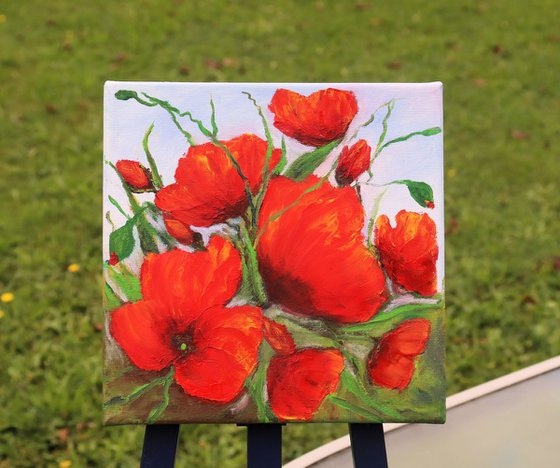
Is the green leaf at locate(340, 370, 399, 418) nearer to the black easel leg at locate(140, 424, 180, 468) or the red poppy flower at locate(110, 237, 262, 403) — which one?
the red poppy flower at locate(110, 237, 262, 403)

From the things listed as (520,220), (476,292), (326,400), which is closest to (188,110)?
(326,400)

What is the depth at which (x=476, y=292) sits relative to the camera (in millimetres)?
2385

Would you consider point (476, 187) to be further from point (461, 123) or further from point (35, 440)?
point (35, 440)

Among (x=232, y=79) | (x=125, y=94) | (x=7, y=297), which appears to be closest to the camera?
(x=125, y=94)

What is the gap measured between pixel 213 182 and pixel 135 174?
0.12 m

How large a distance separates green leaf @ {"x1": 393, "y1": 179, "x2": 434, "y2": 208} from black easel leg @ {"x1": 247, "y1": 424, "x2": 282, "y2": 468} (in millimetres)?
417

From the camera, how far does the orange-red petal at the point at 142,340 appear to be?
1.06m

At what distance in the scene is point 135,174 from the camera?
3.48 feet

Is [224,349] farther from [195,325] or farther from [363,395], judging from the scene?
[363,395]

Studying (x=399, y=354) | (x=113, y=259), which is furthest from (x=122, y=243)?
(x=399, y=354)

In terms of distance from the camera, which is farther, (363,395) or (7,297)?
(7,297)

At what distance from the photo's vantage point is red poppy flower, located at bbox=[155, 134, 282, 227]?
1.07 meters

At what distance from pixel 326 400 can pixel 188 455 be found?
90 centimetres

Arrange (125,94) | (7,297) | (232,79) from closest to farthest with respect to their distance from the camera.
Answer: (125,94), (7,297), (232,79)
